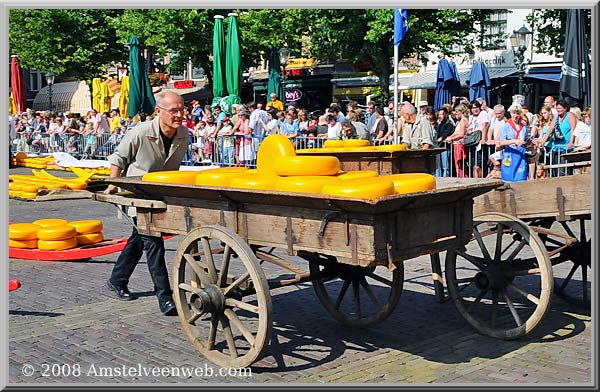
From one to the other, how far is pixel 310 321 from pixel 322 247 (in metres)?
1.83

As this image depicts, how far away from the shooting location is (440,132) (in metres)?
15.1

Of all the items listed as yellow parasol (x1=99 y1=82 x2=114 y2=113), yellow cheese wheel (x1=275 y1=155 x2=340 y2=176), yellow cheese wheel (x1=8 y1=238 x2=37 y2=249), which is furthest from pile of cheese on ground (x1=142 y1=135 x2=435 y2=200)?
yellow parasol (x1=99 y1=82 x2=114 y2=113)

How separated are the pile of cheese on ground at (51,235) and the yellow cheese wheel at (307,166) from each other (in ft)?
16.3

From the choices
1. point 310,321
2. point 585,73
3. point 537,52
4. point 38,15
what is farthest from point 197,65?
point 310,321

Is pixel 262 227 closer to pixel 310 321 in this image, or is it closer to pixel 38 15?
pixel 310 321

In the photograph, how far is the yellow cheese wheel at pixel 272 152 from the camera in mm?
5418

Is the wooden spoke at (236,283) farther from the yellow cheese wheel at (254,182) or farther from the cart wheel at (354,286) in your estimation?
the cart wheel at (354,286)

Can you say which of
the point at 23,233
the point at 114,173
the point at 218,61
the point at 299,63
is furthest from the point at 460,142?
the point at 299,63

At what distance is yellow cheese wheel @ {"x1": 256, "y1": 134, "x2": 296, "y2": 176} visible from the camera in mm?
5418

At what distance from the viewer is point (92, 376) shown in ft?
17.2

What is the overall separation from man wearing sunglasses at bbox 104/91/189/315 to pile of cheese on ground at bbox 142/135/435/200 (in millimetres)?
1055

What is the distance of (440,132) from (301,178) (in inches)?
415

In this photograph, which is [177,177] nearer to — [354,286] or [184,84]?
[354,286]

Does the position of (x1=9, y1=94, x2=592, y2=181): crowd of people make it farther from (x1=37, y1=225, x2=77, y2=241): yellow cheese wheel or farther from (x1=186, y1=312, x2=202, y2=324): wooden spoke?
(x1=186, y1=312, x2=202, y2=324): wooden spoke
